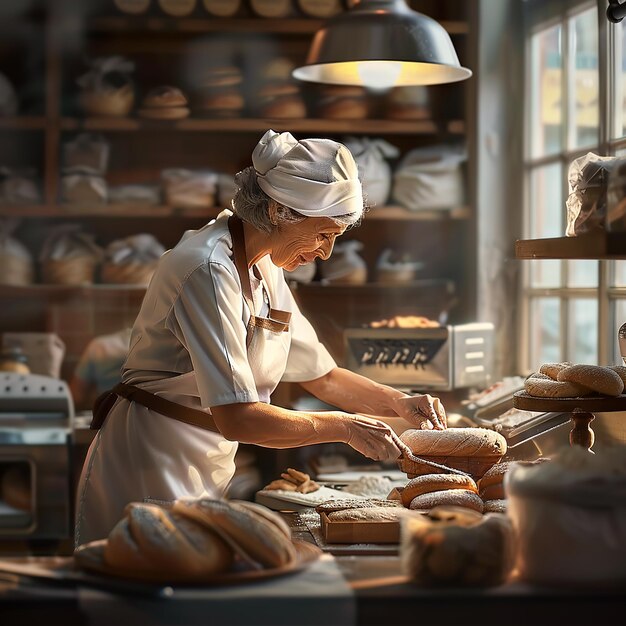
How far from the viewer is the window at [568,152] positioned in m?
3.22

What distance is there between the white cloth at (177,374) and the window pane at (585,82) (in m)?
1.58

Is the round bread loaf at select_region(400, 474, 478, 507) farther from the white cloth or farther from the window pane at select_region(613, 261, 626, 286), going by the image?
the window pane at select_region(613, 261, 626, 286)

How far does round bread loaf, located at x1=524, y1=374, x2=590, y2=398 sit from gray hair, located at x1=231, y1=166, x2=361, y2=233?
51 centimetres

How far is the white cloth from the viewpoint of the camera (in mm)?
1965

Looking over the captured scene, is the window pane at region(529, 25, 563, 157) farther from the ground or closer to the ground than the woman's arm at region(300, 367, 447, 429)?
farther from the ground

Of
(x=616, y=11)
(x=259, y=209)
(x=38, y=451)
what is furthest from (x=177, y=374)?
(x=38, y=451)

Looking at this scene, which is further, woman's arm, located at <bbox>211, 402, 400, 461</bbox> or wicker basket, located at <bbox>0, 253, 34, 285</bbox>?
wicker basket, located at <bbox>0, 253, 34, 285</bbox>

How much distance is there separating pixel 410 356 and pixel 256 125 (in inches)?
49.6

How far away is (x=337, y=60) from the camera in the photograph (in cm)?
257

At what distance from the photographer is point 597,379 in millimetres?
1987

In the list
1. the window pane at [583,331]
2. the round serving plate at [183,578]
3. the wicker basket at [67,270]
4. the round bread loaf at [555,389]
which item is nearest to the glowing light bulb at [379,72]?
the round bread loaf at [555,389]

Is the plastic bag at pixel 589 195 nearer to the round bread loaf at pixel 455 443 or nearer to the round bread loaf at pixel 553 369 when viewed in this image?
the round bread loaf at pixel 553 369

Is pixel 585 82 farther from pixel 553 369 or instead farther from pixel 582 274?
pixel 553 369

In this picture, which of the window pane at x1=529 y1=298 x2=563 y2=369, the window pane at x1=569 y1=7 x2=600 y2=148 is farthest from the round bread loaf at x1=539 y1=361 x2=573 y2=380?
the window pane at x1=529 y1=298 x2=563 y2=369
